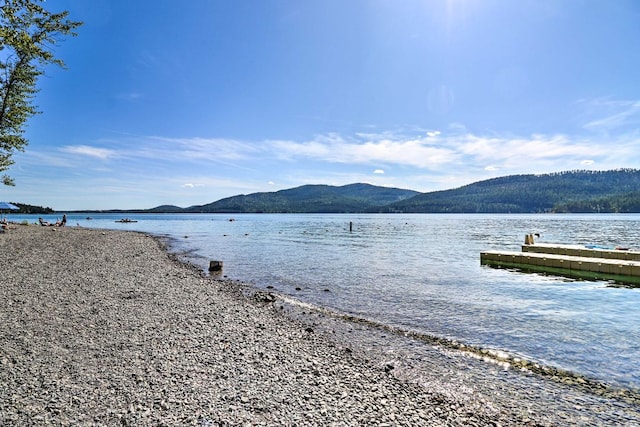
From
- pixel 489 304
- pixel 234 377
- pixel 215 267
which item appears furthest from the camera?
pixel 215 267

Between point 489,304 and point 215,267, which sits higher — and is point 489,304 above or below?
below

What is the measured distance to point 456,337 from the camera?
34.2 feet

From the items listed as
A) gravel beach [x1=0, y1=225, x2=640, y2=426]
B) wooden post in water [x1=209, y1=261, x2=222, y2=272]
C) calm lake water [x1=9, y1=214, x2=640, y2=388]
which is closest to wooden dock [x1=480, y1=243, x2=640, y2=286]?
calm lake water [x1=9, y1=214, x2=640, y2=388]

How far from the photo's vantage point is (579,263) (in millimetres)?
23047

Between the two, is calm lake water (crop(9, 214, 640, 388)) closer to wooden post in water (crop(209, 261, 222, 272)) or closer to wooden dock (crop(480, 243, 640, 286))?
wooden post in water (crop(209, 261, 222, 272))

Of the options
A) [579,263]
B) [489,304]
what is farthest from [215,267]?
[579,263]

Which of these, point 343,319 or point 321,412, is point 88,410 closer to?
point 321,412

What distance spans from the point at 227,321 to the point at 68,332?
12.9 ft

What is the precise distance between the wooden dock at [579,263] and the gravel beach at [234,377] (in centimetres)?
1864

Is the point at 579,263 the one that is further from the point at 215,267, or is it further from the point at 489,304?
the point at 215,267

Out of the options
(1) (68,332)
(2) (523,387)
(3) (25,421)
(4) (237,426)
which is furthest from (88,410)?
(2) (523,387)

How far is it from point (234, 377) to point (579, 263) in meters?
25.0

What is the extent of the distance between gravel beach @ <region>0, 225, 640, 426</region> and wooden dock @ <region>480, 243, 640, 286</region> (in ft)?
61.1

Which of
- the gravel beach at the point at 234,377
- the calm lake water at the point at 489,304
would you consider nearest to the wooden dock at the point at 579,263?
the calm lake water at the point at 489,304
